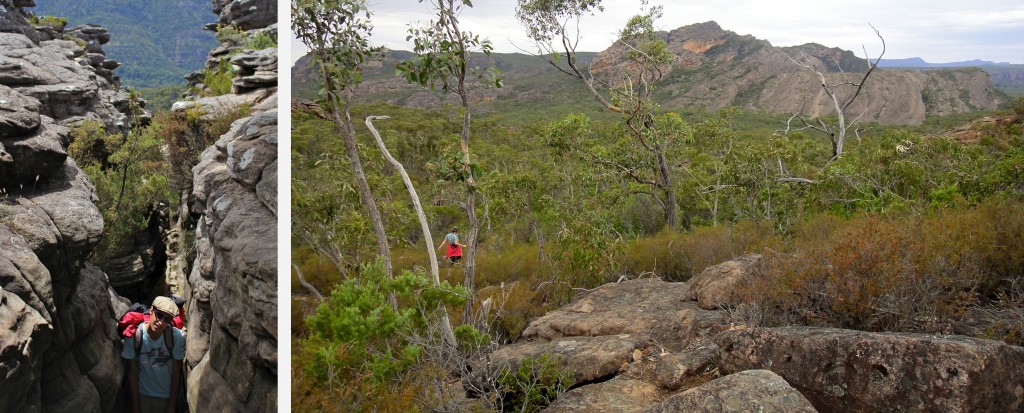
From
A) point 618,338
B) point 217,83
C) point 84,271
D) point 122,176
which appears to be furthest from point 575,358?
point 217,83

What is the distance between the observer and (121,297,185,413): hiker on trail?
2.66 meters

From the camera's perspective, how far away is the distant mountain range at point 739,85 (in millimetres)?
8734

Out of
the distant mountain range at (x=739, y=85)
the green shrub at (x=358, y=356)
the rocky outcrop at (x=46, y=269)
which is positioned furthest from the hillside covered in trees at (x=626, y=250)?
the rocky outcrop at (x=46, y=269)

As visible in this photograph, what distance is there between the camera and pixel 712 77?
1179cm

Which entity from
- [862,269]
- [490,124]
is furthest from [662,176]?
[490,124]

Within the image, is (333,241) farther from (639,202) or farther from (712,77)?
(712,77)

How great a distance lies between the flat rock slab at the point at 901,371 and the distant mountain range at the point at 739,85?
578 cm

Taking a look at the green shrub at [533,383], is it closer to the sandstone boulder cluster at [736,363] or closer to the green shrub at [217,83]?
the sandstone boulder cluster at [736,363]

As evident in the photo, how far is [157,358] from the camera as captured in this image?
2.73 m

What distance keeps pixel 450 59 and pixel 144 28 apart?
171cm

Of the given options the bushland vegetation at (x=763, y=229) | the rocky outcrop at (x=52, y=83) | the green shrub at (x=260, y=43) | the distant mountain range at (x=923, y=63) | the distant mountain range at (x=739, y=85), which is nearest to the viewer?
the rocky outcrop at (x=52, y=83)

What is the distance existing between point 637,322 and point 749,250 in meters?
1.87

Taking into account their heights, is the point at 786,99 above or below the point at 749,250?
above

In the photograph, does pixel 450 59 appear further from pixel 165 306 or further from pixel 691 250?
pixel 691 250
